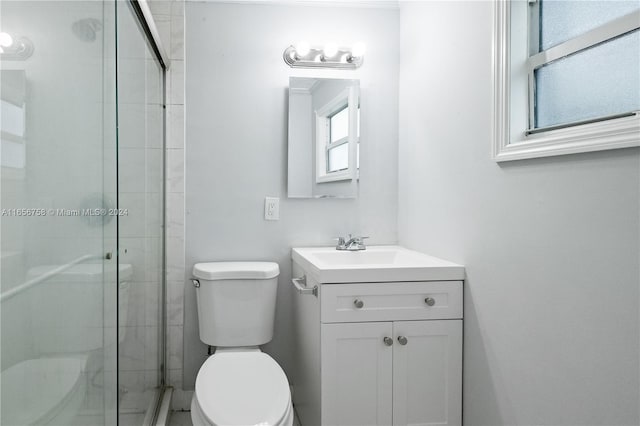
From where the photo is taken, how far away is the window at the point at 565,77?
111cm

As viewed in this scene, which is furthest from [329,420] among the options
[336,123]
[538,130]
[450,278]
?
[336,123]

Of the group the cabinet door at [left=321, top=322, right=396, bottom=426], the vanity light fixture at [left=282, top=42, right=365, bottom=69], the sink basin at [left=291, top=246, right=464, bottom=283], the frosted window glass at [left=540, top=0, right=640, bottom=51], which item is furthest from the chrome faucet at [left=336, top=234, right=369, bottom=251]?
the frosted window glass at [left=540, top=0, right=640, bottom=51]

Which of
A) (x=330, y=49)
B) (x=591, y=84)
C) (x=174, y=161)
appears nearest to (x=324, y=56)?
(x=330, y=49)

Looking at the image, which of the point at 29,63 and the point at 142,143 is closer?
the point at 29,63

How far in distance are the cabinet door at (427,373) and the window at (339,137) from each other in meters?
0.99

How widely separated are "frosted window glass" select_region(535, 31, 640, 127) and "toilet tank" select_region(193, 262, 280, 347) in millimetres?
1350

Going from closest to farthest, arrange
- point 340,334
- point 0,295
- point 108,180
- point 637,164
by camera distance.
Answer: point 0,295 → point 637,164 → point 108,180 → point 340,334

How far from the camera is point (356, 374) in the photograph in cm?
171

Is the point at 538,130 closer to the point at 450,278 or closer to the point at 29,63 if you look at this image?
the point at 450,278

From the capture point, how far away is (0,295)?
670 millimetres

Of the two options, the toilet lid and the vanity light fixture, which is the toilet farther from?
the vanity light fixture

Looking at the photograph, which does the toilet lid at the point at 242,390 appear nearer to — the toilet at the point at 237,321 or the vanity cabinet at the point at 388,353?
the toilet at the point at 237,321

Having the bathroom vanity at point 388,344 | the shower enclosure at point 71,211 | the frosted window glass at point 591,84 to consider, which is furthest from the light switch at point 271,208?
the frosted window glass at point 591,84

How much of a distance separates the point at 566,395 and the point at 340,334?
29.6 inches
